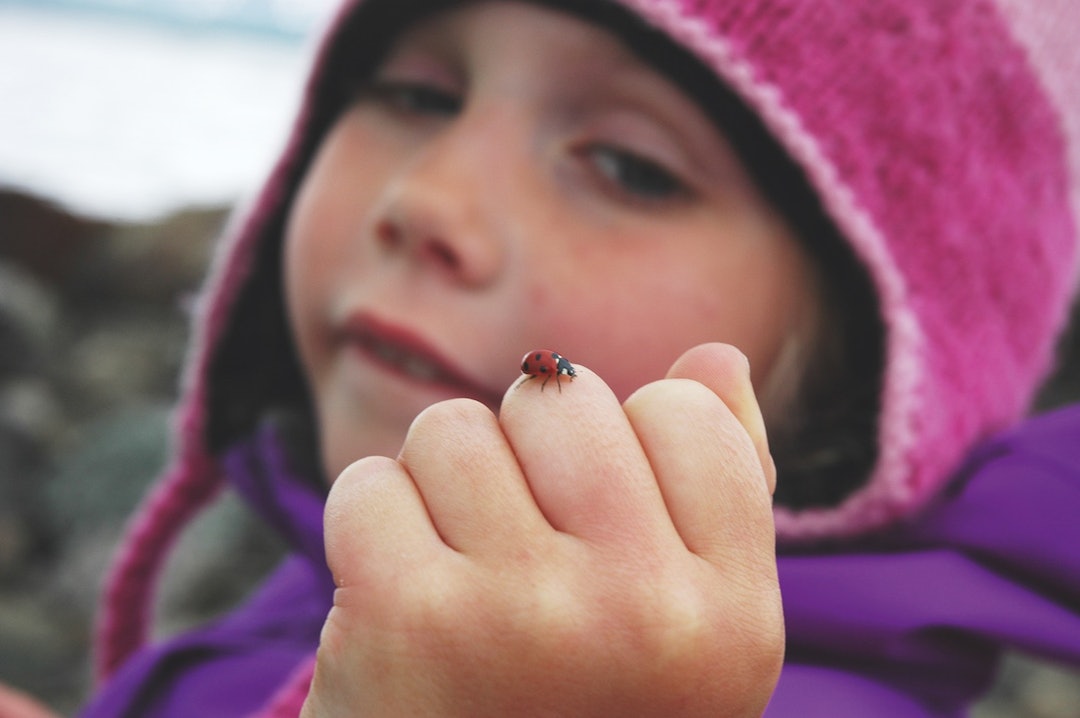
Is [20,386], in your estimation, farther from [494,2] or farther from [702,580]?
[702,580]

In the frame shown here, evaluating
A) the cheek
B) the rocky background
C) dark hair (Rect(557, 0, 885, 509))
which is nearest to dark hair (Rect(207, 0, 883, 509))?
dark hair (Rect(557, 0, 885, 509))

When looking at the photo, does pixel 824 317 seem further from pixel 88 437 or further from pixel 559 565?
pixel 88 437

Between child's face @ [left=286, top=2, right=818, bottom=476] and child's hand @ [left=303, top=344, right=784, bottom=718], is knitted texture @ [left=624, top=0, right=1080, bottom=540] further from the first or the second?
child's hand @ [left=303, top=344, right=784, bottom=718]

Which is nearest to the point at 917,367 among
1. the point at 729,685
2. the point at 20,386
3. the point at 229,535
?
the point at 729,685

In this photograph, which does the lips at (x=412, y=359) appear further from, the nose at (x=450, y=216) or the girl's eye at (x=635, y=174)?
the girl's eye at (x=635, y=174)

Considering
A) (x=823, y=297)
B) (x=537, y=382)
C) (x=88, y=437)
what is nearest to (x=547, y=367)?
(x=537, y=382)

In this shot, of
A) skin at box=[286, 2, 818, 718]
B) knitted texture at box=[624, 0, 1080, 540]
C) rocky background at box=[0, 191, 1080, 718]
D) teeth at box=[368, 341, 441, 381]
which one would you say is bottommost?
rocky background at box=[0, 191, 1080, 718]

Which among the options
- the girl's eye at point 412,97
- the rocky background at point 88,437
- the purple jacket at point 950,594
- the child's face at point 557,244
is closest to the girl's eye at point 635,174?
the child's face at point 557,244
